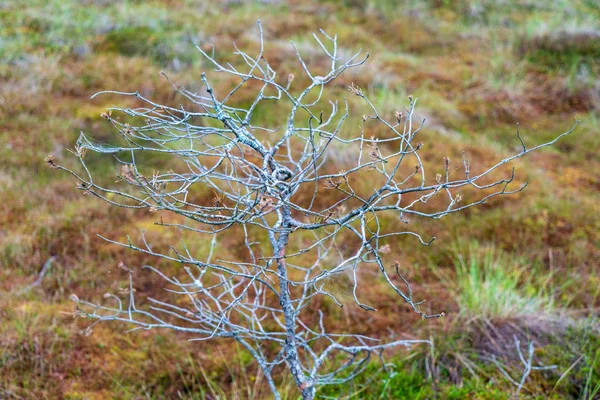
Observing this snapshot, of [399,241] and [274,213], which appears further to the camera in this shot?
[274,213]

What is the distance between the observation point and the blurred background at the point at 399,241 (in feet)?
9.34

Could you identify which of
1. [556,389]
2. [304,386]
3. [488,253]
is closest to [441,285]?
[488,253]

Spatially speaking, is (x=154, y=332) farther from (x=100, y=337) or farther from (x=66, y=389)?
(x=66, y=389)

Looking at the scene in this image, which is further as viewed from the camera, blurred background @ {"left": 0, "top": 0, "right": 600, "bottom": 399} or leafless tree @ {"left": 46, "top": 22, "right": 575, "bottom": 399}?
blurred background @ {"left": 0, "top": 0, "right": 600, "bottom": 399}

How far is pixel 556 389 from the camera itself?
277cm

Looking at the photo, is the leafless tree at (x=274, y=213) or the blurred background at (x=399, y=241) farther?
the blurred background at (x=399, y=241)

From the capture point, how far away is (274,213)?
4301 millimetres

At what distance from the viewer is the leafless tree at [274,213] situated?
1.62m

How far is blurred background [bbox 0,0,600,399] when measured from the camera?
9.34 feet

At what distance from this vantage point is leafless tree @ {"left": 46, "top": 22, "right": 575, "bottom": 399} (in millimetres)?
1615

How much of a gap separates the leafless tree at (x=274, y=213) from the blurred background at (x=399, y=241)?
0.17 meters

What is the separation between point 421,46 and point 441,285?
17.5 ft

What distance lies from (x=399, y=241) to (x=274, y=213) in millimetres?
1104

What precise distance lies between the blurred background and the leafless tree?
174mm
